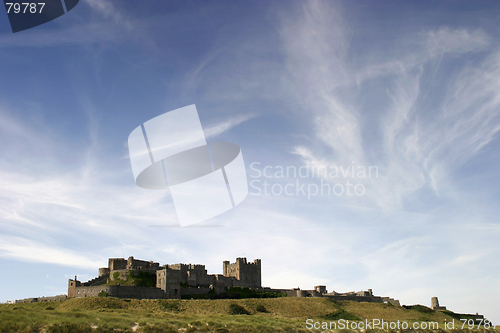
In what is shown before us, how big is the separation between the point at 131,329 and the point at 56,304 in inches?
1278

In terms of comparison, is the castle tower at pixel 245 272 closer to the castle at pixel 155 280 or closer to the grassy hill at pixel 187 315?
the castle at pixel 155 280

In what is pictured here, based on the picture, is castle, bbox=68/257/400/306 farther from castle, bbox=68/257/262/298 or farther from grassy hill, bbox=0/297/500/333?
grassy hill, bbox=0/297/500/333

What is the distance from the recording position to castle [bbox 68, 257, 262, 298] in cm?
6650

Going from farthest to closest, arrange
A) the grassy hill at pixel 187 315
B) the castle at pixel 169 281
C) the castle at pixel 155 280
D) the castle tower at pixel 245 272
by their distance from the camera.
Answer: the castle tower at pixel 245 272, the castle at pixel 169 281, the castle at pixel 155 280, the grassy hill at pixel 187 315

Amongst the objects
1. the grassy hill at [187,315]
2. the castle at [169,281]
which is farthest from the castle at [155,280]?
the grassy hill at [187,315]

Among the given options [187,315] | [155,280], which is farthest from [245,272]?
[187,315]

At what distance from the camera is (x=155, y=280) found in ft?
250

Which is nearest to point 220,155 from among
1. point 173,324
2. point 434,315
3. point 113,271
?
point 173,324

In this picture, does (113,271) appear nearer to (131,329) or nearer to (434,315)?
(131,329)

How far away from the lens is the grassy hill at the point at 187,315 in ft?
106

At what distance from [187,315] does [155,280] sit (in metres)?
30.2

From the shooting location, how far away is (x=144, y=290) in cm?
6900

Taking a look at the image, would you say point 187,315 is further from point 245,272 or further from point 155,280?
point 245,272

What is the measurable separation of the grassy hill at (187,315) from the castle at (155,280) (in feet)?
18.6
